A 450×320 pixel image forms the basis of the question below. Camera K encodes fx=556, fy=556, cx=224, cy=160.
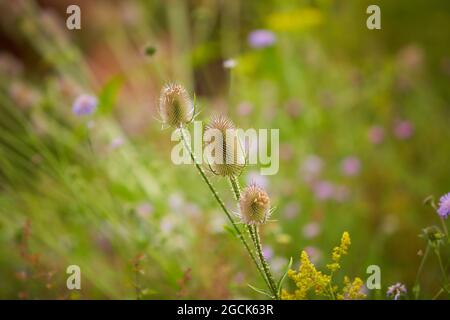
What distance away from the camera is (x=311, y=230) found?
1831 mm

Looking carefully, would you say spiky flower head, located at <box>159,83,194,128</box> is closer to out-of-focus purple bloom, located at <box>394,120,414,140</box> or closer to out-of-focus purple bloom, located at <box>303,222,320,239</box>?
out-of-focus purple bloom, located at <box>303,222,320,239</box>

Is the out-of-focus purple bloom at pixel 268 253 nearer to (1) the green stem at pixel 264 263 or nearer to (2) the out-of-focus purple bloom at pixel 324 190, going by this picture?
(1) the green stem at pixel 264 263

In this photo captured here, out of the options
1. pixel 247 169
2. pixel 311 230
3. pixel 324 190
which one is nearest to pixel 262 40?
pixel 247 169

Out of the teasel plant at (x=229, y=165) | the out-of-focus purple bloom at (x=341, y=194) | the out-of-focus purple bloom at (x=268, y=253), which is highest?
the out-of-focus purple bloom at (x=341, y=194)

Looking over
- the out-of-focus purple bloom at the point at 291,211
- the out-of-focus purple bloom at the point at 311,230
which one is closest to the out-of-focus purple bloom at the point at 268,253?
the out-of-focus purple bloom at the point at 311,230

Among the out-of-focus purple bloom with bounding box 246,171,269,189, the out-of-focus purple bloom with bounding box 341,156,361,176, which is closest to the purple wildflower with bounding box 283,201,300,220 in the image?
the out-of-focus purple bloom with bounding box 246,171,269,189

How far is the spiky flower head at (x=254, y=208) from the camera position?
1.00 meters

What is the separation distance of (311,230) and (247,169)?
36 centimetres

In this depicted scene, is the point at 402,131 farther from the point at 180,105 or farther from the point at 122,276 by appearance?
the point at 180,105

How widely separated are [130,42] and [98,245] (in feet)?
6.40

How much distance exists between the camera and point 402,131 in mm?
2143

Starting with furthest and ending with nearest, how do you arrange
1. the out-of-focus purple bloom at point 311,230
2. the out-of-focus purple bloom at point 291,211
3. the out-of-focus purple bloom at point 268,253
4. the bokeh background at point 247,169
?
the out-of-focus purple bloom at point 291,211 → the out-of-focus purple bloom at point 311,230 → the bokeh background at point 247,169 → the out-of-focus purple bloom at point 268,253

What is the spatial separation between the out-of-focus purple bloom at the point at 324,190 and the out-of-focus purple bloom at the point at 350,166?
9 cm

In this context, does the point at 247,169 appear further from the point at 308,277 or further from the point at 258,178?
the point at 308,277
